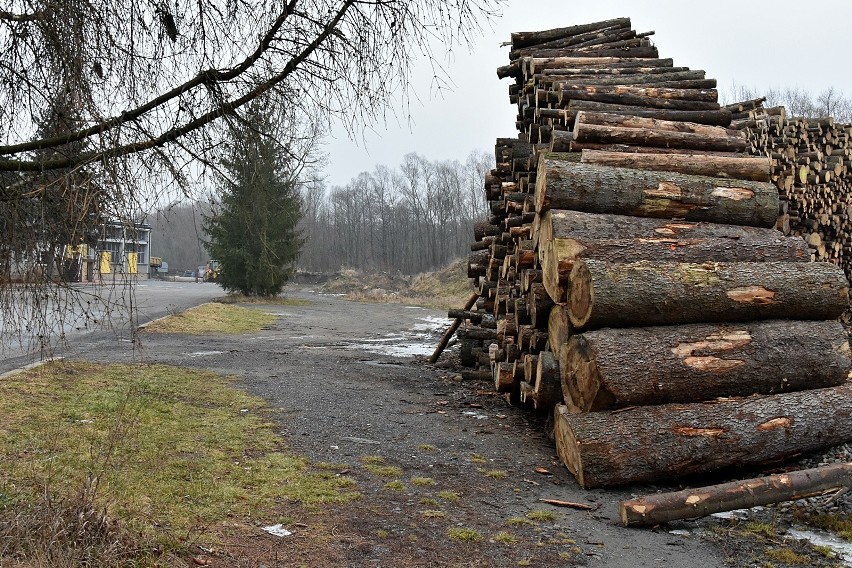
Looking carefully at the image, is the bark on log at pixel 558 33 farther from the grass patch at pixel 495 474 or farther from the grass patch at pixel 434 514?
the grass patch at pixel 434 514

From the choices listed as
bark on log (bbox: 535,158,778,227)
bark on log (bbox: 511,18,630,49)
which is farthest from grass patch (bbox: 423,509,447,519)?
bark on log (bbox: 511,18,630,49)

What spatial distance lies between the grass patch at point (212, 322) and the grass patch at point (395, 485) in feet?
36.6

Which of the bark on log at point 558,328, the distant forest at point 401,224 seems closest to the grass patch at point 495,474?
the bark on log at point 558,328

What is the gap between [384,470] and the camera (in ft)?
19.4

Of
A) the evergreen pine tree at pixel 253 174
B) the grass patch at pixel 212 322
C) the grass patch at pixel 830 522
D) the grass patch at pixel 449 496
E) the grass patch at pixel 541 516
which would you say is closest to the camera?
the evergreen pine tree at pixel 253 174

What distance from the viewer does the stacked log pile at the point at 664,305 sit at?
5840 mm

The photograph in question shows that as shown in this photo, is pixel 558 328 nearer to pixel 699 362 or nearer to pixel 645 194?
pixel 699 362

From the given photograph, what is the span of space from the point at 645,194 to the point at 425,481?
3.63 metres

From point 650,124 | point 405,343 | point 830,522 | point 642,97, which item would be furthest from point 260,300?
point 830,522

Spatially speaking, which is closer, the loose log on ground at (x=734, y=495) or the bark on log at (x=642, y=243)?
the loose log on ground at (x=734, y=495)

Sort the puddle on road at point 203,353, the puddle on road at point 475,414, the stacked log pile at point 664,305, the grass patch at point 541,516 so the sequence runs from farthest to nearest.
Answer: the puddle on road at point 203,353, the puddle on road at point 475,414, the stacked log pile at point 664,305, the grass patch at point 541,516

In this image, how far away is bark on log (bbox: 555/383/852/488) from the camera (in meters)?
5.63

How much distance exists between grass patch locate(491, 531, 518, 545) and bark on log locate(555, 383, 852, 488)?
121 centimetres

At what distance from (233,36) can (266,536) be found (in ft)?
9.47
